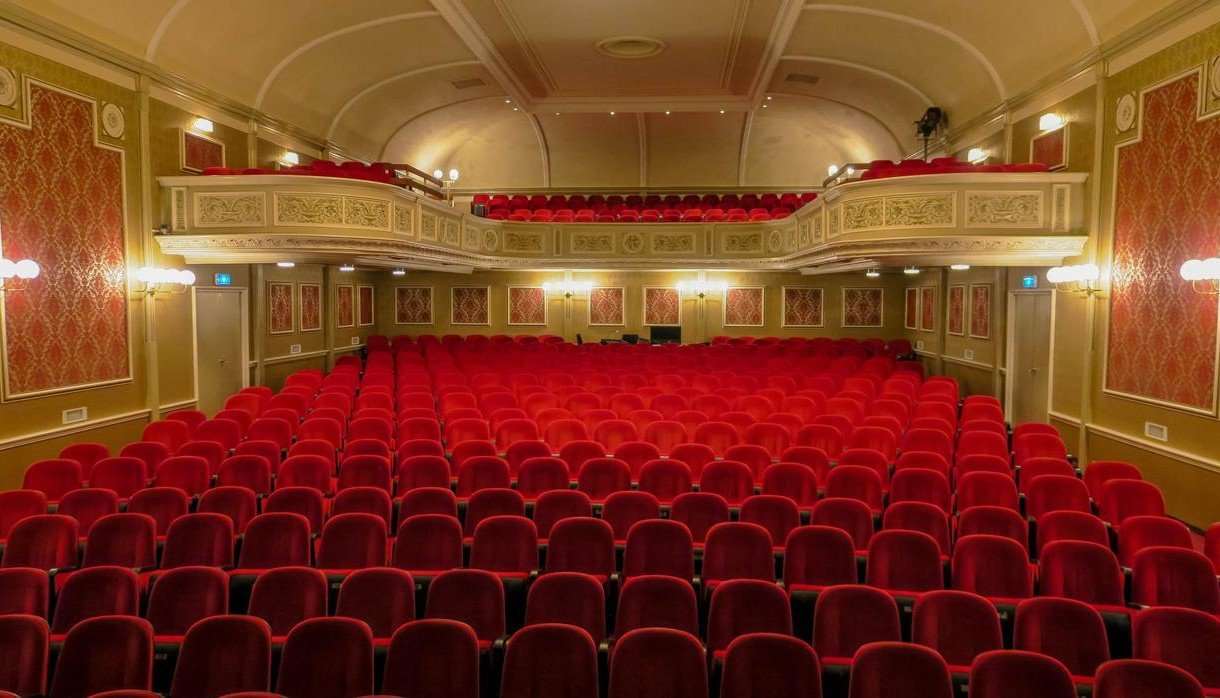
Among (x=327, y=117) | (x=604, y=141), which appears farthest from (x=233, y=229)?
(x=604, y=141)

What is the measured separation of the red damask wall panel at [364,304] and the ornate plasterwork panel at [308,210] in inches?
284

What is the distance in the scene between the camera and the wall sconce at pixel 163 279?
9.37m

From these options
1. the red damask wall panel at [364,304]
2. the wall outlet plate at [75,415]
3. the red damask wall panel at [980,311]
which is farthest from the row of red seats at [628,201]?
the wall outlet plate at [75,415]

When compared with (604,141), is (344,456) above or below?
below

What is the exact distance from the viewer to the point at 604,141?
18484 mm

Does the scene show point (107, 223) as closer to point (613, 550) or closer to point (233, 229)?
point (233, 229)

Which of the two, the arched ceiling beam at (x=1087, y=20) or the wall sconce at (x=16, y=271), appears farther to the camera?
the arched ceiling beam at (x=1087, y=20)

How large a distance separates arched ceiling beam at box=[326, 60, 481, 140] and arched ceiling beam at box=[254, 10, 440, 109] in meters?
2.22

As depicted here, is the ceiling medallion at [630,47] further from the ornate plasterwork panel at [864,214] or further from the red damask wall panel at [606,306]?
the red damask wall panel at [606,306]

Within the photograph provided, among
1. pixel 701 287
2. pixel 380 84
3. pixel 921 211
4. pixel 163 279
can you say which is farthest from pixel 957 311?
pixel 163 279

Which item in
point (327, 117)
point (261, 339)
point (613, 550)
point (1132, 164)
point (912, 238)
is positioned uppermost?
point (327, 117)

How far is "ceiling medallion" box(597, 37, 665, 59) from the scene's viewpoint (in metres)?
12.5

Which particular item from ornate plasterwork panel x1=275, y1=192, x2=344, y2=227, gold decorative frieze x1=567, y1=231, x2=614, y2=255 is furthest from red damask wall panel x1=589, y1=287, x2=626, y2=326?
ornate plasterwork panel x1=275, y1=192, x2=344, y2=227

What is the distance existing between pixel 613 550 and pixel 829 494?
2.13 meters
